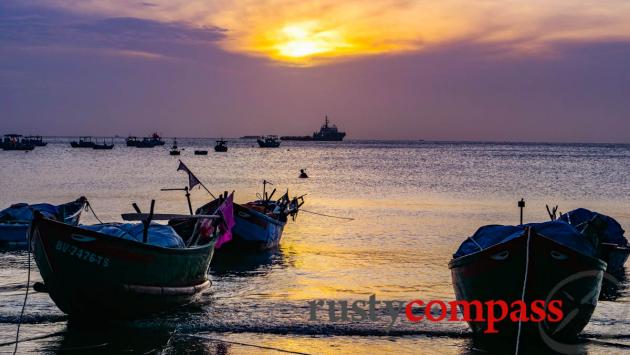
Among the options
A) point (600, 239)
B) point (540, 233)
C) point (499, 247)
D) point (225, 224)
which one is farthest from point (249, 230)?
point (499, 247)

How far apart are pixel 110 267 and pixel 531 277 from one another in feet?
26.7

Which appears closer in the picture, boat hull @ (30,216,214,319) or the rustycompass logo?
the rustycompass logo

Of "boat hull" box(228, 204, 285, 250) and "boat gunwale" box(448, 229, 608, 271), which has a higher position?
"boat gunwale" box(448, 229, 608, 271)

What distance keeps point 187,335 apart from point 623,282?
44.5 feet

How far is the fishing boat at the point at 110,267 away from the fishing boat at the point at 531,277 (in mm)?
6227

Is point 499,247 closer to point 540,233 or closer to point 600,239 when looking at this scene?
point 540,233

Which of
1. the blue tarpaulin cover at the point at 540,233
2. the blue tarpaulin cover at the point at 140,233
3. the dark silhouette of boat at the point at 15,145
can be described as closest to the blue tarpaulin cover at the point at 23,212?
the blue tarpaulin cover at the point at 140,233

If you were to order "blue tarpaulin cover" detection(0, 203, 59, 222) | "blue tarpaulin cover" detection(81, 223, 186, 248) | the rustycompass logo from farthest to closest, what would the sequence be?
"blue tarpaulin cover" detection(0, 203, 59, 222), "blue tarpaulin cover" detection(81, 223, 186, 248), the rustycompass logo

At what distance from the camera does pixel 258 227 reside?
2762 cm

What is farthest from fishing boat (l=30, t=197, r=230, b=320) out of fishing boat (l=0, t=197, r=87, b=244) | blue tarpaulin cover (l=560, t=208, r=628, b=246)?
blue tarpaulin cover (l=560, t=208, r=628, b=246)

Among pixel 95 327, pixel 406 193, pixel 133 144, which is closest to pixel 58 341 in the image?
pixel 95 327

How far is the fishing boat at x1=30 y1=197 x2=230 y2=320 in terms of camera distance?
48.5ft

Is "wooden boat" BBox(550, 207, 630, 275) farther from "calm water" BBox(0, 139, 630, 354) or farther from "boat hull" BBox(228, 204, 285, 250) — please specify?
"boat hull" BBox(228, 204, 285, 250)

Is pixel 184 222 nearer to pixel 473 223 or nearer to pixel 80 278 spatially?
pixel 80 278
